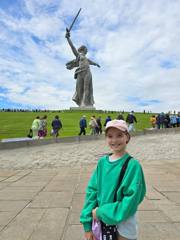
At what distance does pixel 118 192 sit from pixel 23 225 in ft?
8.05

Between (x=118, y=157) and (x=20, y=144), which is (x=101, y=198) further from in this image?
(x=20, y=144)

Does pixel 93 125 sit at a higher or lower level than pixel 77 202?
higher

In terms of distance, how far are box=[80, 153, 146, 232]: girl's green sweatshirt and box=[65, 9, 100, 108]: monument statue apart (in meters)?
46.7

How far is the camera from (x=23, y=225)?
4.12 metres

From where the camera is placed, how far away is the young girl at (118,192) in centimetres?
215

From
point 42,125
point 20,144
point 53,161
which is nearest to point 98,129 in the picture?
point 42,125

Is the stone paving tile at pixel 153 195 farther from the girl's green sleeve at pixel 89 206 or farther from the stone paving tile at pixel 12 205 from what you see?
the girl's green sleeve at pixel 89 206

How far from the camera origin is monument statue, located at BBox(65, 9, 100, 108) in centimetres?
4862

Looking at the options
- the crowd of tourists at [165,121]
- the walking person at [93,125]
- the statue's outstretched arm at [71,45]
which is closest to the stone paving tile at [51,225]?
the walking person at [93,125]

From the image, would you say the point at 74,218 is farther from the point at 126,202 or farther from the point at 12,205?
the point at 126,202

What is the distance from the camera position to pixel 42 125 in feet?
58.7

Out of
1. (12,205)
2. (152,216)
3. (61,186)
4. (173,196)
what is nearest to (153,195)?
(173,196)

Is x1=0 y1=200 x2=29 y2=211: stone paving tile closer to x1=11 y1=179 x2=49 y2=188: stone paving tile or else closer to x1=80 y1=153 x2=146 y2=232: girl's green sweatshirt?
x1=11 y1=179 x2=49 y2=188: stone paving tile

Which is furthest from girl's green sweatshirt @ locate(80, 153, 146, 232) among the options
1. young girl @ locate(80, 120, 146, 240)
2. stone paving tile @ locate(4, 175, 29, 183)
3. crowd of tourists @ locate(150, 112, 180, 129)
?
crowd of tourists @ locate(150, 112, 180, 129)
